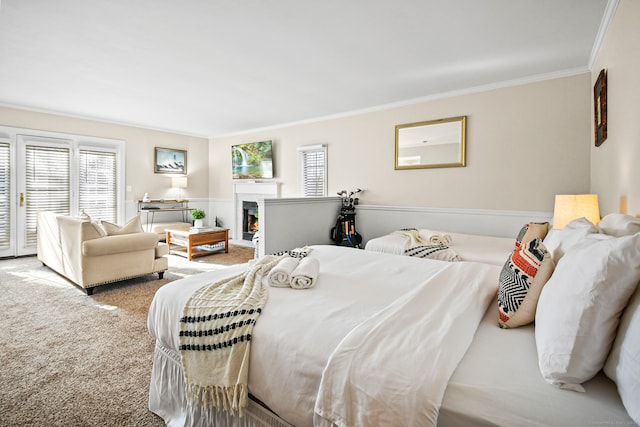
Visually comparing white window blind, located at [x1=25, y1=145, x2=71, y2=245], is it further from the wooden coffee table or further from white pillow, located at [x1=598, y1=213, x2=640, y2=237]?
white pillow, located at [x1=598, y1=213, x2=640, y2=237]

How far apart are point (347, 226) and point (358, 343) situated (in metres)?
3.95

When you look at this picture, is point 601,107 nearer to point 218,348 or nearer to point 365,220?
point 365,220

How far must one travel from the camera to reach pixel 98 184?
236 inches

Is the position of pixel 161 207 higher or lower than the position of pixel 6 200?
lower

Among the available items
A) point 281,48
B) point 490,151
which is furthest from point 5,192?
point 490,151

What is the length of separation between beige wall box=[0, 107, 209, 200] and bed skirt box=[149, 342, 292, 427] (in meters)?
5.67

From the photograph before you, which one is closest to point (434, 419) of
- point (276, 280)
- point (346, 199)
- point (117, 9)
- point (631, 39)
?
point (276, 280)

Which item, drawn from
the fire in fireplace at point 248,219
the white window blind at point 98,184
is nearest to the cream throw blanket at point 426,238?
the fire in fireplace at point 248,219

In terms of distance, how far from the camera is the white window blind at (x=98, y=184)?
5.80m

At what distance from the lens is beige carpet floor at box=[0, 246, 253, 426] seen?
5.54 feet

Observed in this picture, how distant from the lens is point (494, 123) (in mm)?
3971

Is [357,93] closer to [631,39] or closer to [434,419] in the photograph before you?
[631,39]

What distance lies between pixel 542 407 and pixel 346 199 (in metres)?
4.40

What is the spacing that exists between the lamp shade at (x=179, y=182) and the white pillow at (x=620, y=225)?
699cm
